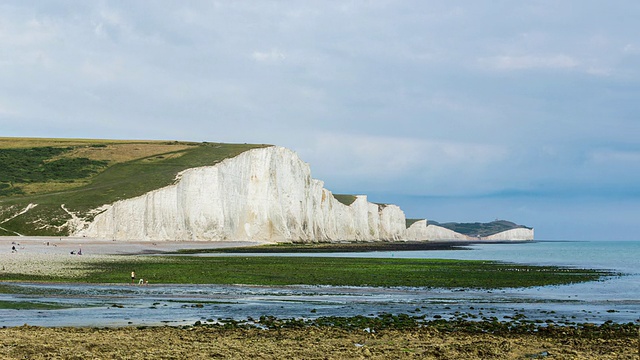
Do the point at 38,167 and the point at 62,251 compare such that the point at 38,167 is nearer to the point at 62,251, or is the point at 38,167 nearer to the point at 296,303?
the point at 62,251

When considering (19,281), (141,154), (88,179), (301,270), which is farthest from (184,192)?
(19,281)

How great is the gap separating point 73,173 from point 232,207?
3486cm

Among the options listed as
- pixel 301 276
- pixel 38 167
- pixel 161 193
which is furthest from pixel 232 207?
pixel 301 276

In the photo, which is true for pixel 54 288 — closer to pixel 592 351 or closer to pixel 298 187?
pixel 592 351

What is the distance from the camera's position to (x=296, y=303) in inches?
1177

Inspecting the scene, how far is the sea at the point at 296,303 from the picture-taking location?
80.3 ft

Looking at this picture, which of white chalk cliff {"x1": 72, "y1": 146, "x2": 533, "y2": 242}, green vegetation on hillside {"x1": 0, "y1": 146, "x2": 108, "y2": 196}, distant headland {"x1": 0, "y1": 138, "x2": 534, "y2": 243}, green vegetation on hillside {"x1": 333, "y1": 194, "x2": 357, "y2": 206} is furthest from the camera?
green vegetation on hillside {"x1": 333, "y1": 194, "x2": 357, "y2": 206}

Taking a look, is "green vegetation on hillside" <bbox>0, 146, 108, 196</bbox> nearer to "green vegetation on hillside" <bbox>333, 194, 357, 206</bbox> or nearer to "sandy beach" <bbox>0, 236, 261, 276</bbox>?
"sandy beach" <bbox>0, 236, 261, 276</bbox>

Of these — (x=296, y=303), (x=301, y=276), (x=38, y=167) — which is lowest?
(x=296, y=303)

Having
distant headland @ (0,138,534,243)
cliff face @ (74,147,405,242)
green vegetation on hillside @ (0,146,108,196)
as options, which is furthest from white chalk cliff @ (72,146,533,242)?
green vegetation on hillside @ (0,146,108,196)

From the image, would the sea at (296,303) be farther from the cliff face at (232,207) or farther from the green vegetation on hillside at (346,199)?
the green vegetation on hillside at (346,199)

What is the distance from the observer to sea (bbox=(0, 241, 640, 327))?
2447 centimetres

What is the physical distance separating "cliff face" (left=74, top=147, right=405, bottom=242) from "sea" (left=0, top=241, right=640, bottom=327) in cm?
6621

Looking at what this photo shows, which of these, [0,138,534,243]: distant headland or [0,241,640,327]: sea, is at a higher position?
[0,138,534,243]: distant headland
